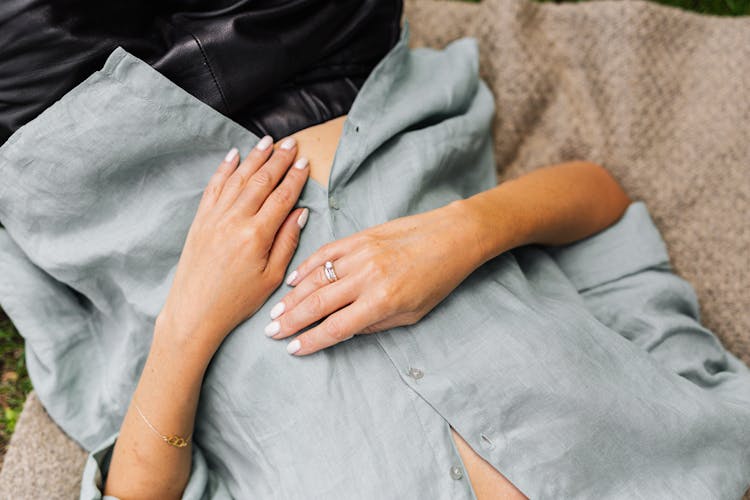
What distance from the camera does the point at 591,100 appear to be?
156 cm

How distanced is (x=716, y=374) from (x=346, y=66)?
0.94 meters

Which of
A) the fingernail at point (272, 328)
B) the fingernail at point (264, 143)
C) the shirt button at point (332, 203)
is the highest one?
the fingernail at point (264, 143)

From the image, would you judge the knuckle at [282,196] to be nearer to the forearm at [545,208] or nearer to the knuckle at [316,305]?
the knuckle at [316,305]

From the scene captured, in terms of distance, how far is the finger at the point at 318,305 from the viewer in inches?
38.0

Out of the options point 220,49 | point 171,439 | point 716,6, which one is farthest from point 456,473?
point 716,6

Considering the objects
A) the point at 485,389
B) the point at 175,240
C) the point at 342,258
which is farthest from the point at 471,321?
the point at 175,240

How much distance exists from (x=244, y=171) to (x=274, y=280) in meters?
0.19

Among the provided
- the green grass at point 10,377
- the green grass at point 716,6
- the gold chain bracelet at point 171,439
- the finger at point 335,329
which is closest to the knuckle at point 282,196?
the finger at point 335,329

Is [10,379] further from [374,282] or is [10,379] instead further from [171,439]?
[374,282]

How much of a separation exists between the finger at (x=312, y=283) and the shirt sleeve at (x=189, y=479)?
36cm

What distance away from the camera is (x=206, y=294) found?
977 millimetres

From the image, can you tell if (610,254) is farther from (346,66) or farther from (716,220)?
(346,66)

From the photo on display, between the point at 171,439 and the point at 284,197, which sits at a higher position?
Result: the point at 284,197

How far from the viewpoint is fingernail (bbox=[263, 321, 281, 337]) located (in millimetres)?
981
